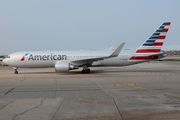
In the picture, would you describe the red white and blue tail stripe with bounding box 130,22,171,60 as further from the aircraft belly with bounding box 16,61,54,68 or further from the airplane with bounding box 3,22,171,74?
the aircraft belly with bounding box 16,61,54,68

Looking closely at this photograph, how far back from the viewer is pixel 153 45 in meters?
26.8

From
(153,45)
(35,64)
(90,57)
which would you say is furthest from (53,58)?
(153,45)

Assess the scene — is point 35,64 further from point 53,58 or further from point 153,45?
point 153,45

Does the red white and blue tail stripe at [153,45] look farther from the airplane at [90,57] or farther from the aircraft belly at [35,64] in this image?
the aircraft belly at [35,64]

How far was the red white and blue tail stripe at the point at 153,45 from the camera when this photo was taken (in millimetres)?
26656

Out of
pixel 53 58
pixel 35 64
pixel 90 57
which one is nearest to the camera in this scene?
pixel 53 58

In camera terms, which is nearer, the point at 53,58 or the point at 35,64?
the point at 53,58

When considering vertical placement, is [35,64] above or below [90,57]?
below

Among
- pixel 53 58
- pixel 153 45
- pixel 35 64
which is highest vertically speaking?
pixel 153 45

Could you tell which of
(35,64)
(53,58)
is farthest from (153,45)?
(35,64)

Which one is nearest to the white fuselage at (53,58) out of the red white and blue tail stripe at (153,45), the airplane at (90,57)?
the airplane at (90,57)

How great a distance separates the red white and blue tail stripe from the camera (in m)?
26.7

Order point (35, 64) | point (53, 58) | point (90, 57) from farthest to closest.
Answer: point (90, 57) → point (35, 64) → point (53, 58)

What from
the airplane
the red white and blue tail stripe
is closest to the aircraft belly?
the airplane
